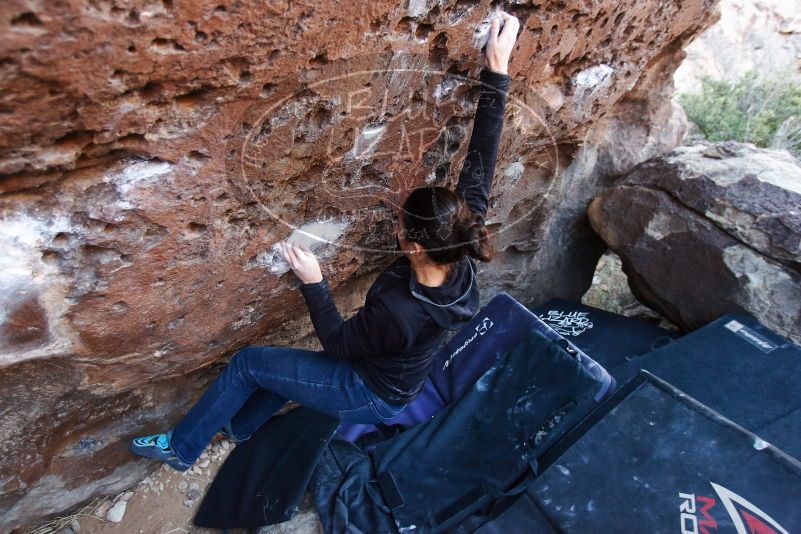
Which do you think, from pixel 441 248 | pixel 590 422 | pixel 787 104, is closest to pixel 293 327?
pixel 441 248

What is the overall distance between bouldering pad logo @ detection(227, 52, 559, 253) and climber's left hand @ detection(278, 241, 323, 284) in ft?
0.24

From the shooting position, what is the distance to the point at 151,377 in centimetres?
186

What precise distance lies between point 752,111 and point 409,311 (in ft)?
15.2

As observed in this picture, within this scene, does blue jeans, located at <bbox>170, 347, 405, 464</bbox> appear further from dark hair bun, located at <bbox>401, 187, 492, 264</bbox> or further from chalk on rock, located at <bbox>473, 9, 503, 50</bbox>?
chalk on rock, located at <bbox>473, 9, 503, 50</bbox>

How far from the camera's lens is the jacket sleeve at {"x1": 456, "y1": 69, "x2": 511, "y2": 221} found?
1.76 metres

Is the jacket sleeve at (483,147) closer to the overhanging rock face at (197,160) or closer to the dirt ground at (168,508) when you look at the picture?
the overhanging rock face at (197,160)

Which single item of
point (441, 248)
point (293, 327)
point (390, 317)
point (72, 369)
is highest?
point (441, 248)

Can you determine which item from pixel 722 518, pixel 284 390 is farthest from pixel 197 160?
pixel 722 518

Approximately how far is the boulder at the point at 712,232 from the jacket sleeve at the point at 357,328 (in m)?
1.67

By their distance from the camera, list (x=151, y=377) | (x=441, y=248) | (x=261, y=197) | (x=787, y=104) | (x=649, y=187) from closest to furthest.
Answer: (x=441, y=248) → (x=261, y=197) → (x=151, y=377) → (x=649, y=187) → (x=787, y=104)

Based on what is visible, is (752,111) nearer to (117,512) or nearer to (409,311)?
(409,311)

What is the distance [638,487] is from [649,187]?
5.11 ft

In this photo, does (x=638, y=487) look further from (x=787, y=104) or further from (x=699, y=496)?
(x=787, y=104)

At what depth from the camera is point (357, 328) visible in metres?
1.56
